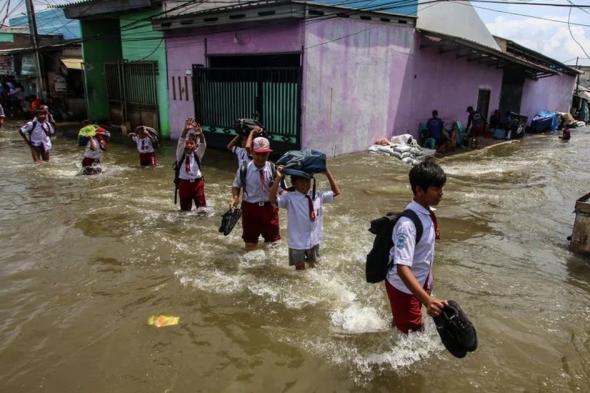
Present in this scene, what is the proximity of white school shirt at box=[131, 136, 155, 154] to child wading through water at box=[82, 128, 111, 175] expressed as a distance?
2.28 ft

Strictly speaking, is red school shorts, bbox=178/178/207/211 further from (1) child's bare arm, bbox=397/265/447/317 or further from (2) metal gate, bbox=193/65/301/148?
(2) metal gate, bbox=193/65/301/148

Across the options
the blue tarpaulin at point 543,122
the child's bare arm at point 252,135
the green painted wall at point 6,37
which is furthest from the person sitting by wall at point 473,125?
the green painted wall at point 6,37

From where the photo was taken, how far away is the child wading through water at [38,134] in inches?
422

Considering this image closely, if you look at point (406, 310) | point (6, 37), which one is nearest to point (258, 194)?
point (406, 310)

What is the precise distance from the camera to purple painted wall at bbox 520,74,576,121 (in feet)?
78.7

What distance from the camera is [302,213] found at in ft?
14.8

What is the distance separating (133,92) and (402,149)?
10.3m

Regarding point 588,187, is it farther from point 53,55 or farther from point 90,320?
point 53,55

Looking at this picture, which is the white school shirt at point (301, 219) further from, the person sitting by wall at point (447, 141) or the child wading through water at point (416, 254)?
the person sitting by wall at point (447, 141)

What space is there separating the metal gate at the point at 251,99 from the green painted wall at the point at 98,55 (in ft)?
25.2

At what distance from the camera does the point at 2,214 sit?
25.5 feet

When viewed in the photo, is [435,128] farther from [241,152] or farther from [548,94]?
[548,94]

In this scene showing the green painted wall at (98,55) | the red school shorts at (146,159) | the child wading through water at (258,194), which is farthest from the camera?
the green painted wall at (98,55)

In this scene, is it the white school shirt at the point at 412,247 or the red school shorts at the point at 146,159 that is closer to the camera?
the white school shirt at the point at 412,247
